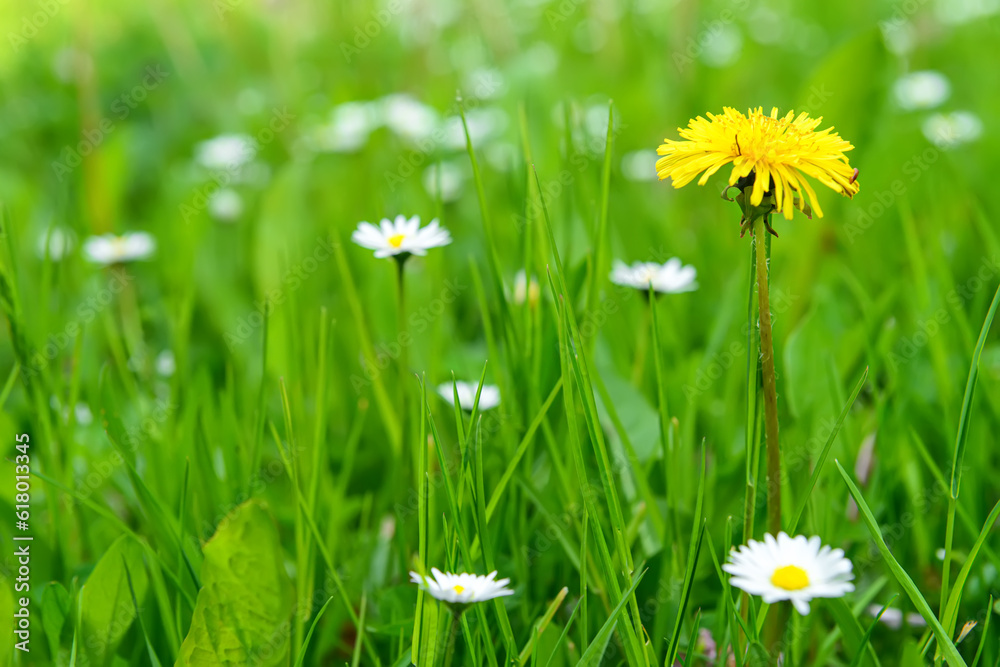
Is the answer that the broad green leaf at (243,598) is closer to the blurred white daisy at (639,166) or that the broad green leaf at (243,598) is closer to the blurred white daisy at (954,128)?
the blurred white daisy at (639,166)

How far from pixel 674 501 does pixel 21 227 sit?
182 centimetres

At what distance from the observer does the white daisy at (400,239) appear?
1.06m

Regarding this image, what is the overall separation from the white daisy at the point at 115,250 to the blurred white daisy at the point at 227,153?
481 millimetres

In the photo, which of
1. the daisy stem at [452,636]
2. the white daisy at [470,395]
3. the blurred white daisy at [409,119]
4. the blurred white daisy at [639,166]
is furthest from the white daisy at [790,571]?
the blurred white daisy at [409,119]

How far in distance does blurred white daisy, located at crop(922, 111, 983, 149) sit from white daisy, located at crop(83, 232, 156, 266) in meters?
1.80

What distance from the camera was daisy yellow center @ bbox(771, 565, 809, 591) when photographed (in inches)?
28.2

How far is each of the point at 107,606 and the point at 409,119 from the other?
172cm

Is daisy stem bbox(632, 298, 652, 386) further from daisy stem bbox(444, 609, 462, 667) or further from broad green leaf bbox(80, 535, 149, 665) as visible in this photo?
broad green leaf bbox(80, 535, 149, 665)

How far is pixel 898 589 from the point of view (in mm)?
1027

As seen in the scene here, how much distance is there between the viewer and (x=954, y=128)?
6.95ft

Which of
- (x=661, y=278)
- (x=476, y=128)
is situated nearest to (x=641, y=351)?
(x=661, y=278)

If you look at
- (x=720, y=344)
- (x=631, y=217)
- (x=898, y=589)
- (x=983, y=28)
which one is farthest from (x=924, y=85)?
(x=898, y=589)

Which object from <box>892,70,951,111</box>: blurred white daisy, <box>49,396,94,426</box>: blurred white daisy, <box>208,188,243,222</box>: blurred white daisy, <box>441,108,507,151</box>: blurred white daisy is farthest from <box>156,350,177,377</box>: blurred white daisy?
<box>892,70,951,111</box>: blurred white daisy

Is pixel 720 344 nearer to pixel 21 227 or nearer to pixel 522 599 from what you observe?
pixel 522 599
